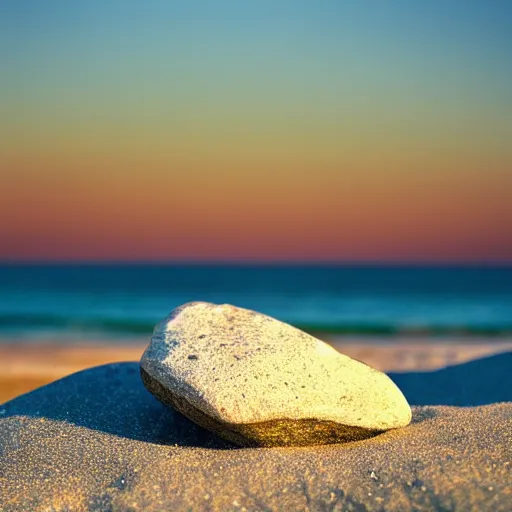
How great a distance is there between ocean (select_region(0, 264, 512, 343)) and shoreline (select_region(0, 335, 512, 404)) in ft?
3.43

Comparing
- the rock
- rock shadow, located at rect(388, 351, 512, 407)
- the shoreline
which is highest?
the rock

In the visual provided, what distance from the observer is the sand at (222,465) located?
2.97 metres

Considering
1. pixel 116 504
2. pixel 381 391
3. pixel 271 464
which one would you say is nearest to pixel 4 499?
pixel 116 504

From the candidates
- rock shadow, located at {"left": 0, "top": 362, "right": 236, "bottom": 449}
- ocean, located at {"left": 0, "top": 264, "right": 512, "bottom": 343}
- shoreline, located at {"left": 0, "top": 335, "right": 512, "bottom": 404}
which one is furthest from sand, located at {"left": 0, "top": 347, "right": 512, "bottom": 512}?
ocean, located at {"left": 0, "top": 264, "right": 512, "bottom": 343}

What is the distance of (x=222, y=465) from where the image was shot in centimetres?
331

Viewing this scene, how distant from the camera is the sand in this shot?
2.97m

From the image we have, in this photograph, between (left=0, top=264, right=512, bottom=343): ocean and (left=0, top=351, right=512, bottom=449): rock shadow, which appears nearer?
(left=0, top=351, right=512, bottom=449): rock shadow

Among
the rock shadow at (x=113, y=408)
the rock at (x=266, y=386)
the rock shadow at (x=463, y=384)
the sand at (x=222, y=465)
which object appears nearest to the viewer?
the sand at (x=222, y=465)

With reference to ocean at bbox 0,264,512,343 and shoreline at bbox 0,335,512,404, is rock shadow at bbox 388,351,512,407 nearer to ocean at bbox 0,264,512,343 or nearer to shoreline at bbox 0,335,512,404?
shoreline at bbox 0,335,512,404

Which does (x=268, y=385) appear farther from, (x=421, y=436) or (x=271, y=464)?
(x=421, y=436)

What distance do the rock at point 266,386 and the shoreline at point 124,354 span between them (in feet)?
9.93

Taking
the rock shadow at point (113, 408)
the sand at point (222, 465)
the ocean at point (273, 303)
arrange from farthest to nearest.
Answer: the ocean at point (273, 303) < the rock shadow at point (113, 408) < the sand at point (222, 465)

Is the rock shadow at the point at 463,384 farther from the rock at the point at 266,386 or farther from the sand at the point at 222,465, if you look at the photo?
the rock at the point at 266,386

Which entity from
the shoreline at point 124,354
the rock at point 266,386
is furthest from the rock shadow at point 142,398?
the shoreline at point 124,354
